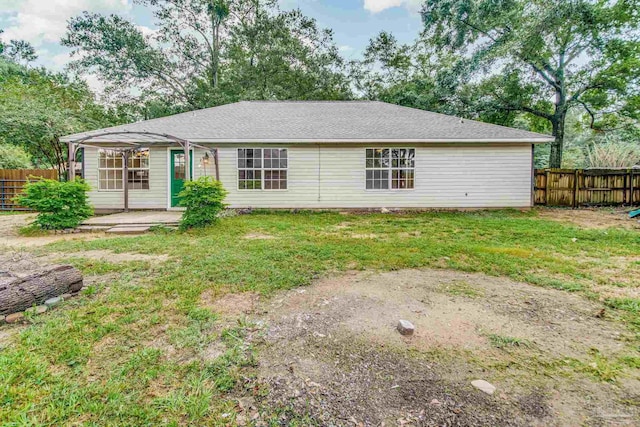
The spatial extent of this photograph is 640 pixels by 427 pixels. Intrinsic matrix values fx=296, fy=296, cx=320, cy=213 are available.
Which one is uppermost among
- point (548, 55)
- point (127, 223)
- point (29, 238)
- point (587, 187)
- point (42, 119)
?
point (548, 55)

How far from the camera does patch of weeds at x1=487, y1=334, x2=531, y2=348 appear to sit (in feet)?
7.80

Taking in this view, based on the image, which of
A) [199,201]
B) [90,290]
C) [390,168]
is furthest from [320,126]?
[90,290]

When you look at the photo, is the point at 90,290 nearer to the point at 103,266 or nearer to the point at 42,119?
the point at 103,266

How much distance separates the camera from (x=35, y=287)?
294cm

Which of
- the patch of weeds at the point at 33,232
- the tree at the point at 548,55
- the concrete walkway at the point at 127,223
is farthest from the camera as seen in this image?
the tree at the point at 548,55

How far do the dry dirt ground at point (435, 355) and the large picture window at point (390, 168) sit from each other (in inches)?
278

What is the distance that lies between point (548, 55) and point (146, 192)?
61.3 feet

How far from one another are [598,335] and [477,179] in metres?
8.64

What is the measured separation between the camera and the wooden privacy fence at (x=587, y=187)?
11.1 m

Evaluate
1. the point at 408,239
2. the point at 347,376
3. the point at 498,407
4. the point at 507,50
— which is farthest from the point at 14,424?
the point at 507,50

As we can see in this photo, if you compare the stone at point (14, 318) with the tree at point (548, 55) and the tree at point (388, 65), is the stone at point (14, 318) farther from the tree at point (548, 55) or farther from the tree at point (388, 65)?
the tree at point (388, 65)

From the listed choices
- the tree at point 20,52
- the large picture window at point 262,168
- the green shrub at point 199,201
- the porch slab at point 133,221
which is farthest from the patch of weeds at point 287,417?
the tree at point 20,52

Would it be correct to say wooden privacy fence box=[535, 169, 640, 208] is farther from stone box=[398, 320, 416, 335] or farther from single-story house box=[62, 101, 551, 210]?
stone box=[398, 320, 416, 335]

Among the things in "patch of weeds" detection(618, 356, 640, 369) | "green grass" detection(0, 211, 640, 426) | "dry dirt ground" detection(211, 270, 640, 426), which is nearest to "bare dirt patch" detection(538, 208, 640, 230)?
"green grass" detection(0, 211, 640, 426)
